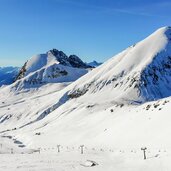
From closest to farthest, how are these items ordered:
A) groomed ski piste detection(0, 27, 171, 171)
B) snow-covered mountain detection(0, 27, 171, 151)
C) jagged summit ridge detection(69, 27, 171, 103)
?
groomed ski piste detection(0, 27, 171, 171), snow-covered mountain detection(0, 27, 171, 151), jagged summit ridge detection(69, 27, 171, 103)

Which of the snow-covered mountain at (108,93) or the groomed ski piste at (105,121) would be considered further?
the snow-covered mountain at (108,93)

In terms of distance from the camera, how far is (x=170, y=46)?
16425 centimetres

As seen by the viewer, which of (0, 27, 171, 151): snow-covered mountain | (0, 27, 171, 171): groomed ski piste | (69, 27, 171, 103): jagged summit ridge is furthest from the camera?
(69, 27, 171, 103): jagged summit ridge

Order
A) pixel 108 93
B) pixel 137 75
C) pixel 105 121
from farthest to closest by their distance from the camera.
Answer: pixel 137 75 → pixel 108 93 → pixel 105 121

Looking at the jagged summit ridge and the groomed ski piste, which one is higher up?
the jagged summit ridge

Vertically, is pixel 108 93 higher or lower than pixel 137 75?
lower

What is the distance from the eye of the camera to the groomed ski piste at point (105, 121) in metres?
37.9

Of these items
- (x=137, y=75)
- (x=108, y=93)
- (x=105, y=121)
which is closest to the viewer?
(x=105, y=121)

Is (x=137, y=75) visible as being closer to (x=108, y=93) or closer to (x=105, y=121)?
(x=108, y=93)

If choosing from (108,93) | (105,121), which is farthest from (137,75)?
(105,121)

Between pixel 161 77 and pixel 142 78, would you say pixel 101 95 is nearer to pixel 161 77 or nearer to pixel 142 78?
pixel 142 78

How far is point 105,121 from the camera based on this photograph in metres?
75.2

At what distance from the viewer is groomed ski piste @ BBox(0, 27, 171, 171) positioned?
3788 cm

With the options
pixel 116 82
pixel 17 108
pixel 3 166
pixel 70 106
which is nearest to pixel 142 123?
pixel 3 166
